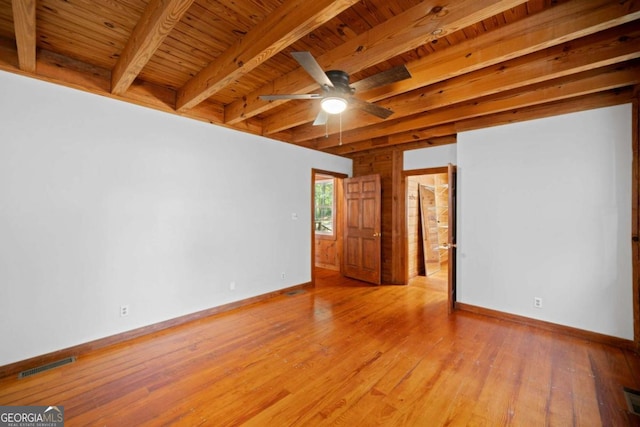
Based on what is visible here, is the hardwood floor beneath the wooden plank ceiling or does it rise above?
beneath

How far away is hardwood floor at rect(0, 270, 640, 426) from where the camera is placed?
1.87 meters

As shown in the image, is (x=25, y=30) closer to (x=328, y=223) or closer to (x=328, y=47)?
(x=328, y=47)

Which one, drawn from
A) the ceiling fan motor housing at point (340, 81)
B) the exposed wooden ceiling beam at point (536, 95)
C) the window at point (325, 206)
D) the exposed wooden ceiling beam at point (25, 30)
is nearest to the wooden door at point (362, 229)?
the window at point (325, 206)

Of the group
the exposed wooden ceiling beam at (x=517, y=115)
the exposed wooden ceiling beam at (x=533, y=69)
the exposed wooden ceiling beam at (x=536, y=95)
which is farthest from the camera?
the exposed wooden ceiling beam at (x=517, y=115)

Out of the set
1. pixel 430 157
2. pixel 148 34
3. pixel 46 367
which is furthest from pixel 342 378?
pixel 430 157

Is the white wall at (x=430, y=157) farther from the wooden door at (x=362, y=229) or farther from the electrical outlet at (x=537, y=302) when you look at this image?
the electrical outlet at (x=537, y=302)

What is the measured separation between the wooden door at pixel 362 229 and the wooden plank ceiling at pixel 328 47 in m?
2.22

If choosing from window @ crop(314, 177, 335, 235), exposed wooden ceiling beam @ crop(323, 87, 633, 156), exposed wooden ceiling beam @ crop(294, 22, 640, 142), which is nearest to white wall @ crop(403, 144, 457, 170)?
exposed wooden ceiling beam @ crop(323, 87, 633, 156)

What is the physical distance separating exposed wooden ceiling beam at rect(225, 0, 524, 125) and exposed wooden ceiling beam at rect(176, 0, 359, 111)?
52 centimetres

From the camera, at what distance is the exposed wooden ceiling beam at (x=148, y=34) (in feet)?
5.27

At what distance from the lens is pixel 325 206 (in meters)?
6.96

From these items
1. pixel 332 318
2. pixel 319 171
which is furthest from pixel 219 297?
pixel 319 171

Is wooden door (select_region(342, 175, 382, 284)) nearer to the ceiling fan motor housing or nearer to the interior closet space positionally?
the interior closet space

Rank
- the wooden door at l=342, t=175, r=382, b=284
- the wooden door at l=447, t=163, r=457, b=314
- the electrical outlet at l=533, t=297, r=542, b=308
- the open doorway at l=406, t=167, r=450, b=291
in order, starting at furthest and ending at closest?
1. the open doorway at l=406, t=167, r=450, b=291
2. the wooden door at l=342, t=175, r=382, b=284
3. the wooden door at l=447, t=163, r=457, b=314
4. the electrical outlet at l=533, t=297, r=542, b=308
